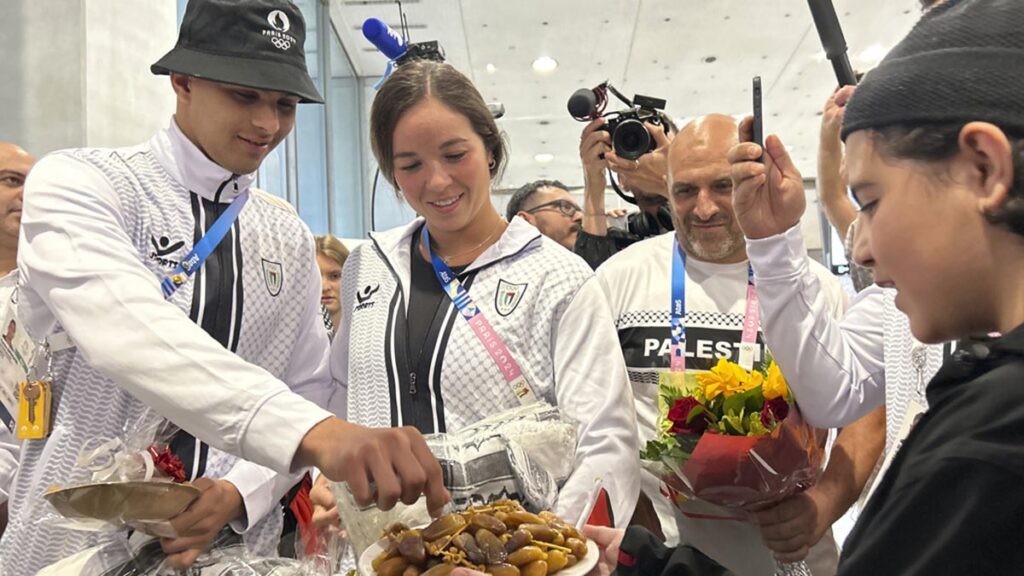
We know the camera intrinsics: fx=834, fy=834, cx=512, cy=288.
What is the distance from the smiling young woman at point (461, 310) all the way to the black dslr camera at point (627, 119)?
85 cm

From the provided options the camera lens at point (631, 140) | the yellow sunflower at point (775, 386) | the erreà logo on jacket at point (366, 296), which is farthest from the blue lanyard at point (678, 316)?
the erreà logo on jacket at point (366, 296)

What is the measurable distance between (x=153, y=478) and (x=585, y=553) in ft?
1.79

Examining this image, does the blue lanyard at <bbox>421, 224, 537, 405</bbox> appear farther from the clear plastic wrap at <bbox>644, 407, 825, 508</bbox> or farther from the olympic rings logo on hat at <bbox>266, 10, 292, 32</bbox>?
the olympic rings logo on hat at <bbox>266, 10, 292, 32</bbox>

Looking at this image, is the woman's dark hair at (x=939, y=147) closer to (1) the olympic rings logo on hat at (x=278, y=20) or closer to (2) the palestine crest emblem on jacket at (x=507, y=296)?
(2) the palestine crest emblem on jacket at (x=507, y=296)

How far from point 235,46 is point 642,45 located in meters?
7.03

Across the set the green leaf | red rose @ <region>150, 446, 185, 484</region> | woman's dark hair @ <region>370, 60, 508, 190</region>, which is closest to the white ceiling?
woman's dark hair @ <region>370, 60, 508, 190</region>

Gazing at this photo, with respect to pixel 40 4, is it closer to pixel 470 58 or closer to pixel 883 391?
pixel 883 391

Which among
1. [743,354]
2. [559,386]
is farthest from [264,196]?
[743,354]

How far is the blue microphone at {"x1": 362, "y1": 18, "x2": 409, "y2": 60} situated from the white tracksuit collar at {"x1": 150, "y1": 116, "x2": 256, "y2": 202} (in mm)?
489

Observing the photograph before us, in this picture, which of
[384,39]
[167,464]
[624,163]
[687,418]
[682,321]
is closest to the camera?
[167,464]

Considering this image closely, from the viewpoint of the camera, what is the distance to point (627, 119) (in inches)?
99.5

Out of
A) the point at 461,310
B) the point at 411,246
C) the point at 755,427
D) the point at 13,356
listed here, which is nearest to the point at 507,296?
the point at 461,310

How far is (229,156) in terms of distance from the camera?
1521mm

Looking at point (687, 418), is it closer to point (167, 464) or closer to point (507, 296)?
point (507, 296)
